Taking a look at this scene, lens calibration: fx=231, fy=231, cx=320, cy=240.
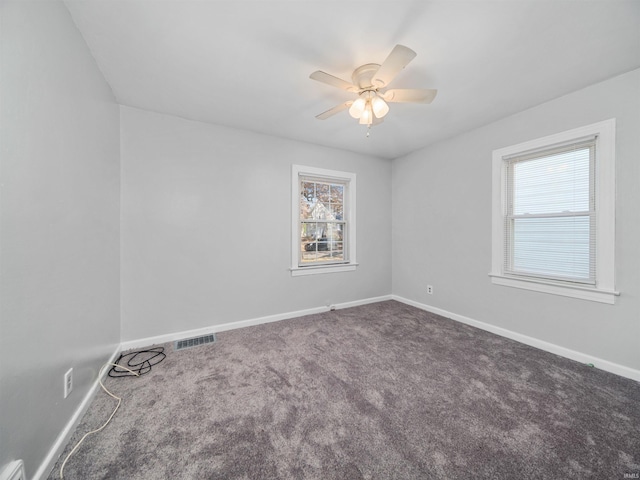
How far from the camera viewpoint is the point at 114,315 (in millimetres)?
2193

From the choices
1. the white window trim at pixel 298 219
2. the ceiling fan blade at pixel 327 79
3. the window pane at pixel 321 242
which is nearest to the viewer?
the ceiling fan blade at pixel 327 79

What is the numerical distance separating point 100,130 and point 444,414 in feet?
10.9

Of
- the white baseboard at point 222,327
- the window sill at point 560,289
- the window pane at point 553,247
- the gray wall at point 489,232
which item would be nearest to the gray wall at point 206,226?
the white baseboard at point 222,327

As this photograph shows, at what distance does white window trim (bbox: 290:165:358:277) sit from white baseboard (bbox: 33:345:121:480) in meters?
2.15

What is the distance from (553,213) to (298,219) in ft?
9.34

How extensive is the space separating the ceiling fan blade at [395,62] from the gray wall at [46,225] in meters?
1.77

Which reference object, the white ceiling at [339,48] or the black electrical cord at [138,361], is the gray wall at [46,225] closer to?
the black electrical cord at [138,361]

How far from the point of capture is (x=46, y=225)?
1185 mm

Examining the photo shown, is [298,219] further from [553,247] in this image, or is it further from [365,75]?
[553,247]

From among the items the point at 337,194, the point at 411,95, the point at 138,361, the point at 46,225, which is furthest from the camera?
the point at 337,194

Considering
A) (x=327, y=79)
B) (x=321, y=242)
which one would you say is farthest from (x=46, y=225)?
(x=321, y=242)

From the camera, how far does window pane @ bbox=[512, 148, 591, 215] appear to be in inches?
86.4

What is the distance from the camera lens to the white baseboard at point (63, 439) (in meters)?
1.11

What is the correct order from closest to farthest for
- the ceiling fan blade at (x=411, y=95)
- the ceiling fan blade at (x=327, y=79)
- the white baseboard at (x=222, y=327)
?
the ceiling fan blade at (x=327, y=79), the ceiling fan blade at (x=411, y=95), the white baseboard at (x=222, y=327)
